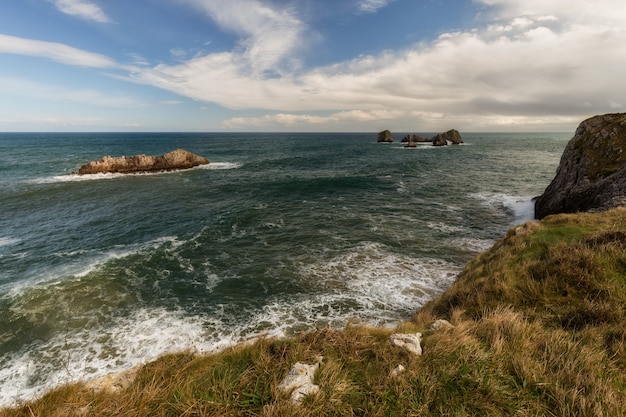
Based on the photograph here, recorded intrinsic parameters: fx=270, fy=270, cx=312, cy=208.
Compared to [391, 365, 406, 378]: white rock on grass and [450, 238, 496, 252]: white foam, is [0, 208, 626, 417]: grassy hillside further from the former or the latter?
[450, 238, 496, 252]: white foam

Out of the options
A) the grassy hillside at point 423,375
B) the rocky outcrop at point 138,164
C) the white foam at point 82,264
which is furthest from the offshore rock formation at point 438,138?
the grassy hillside at point 423,375

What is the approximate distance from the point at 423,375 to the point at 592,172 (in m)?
29.0

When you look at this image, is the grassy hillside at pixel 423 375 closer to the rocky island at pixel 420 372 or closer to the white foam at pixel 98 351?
the rocky island at pixel 420 372

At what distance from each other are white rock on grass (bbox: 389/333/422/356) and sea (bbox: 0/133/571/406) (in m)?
1.90

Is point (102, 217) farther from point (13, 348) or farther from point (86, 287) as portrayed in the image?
point (13, 348)

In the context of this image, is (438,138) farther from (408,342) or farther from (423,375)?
(423,375)

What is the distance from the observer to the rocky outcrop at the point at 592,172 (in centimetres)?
2002

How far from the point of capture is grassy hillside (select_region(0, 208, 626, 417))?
4414mm

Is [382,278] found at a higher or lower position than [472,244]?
lower

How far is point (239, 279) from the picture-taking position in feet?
53.7

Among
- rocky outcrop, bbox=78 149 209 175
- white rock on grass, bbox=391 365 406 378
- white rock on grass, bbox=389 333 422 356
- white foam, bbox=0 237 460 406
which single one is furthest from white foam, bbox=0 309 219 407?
rocky outcrop, bbox=78 149 209 175

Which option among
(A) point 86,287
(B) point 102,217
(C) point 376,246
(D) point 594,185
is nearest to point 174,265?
(A) point 86,287

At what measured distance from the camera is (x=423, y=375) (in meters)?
5.04

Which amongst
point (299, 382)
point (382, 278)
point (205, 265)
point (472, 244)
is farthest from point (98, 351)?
point (472, 244)
